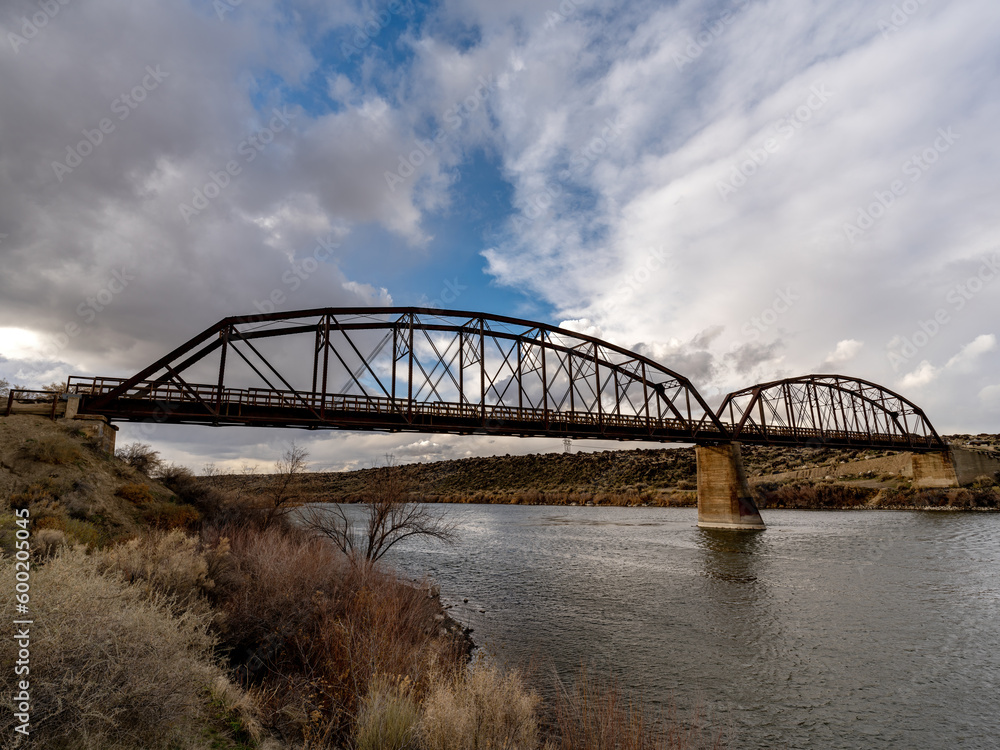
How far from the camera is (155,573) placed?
11375 millimetres

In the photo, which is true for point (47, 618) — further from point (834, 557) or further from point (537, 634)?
point (834, 557)

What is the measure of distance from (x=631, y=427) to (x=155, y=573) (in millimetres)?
43882

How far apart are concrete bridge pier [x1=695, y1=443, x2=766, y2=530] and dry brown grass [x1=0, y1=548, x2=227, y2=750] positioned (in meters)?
53.6

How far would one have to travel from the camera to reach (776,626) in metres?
17.9

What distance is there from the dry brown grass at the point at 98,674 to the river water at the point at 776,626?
10.0m

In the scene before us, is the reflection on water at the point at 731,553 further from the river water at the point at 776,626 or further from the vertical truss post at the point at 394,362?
the vertical truss post at the point at 394,362

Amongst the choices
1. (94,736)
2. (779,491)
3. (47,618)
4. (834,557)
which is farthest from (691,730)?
(779,491)

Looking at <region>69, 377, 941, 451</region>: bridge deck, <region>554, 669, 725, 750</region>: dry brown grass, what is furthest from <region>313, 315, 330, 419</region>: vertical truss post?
<region>554, 669, 725, 750</region>: dry brown grass

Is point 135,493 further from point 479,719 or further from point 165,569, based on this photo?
point 479,719

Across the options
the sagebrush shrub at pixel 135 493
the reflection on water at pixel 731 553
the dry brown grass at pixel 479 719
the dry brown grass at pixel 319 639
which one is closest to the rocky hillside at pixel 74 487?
the sagebrush shrub at pixel 135 493

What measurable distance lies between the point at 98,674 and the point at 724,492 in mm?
57571

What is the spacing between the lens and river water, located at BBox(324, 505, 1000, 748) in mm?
11367

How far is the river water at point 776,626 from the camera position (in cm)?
1137

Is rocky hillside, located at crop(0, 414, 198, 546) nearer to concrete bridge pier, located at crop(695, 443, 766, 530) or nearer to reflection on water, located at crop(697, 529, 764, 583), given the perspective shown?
reflection on water, located at crop(697, 529, 764, 583)
